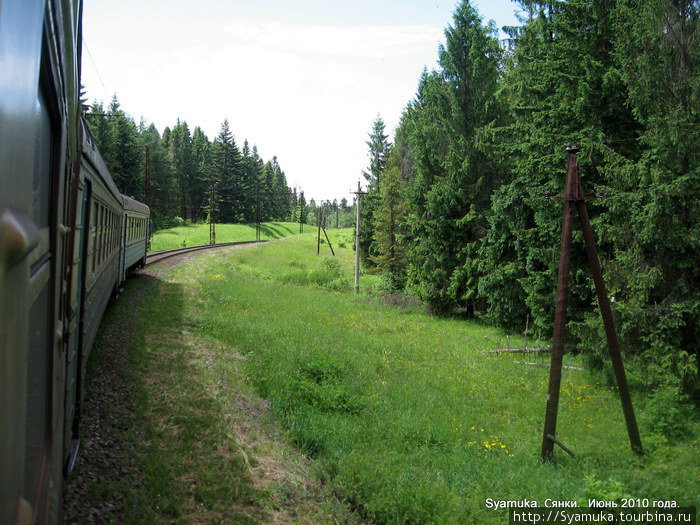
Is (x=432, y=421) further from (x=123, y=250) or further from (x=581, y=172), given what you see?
(x=123, y=250)

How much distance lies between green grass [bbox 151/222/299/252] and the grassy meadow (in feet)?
108

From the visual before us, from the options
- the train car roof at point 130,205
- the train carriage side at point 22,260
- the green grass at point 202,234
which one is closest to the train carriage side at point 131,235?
the train car roof at point 130,205

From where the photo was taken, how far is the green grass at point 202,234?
153ft

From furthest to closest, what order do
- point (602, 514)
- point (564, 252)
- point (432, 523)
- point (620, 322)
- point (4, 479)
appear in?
point (620, 322) < point (564, 252) < point (602, 514) < point (432, 523) < point (4, 479)

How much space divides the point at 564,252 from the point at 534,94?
869 cm

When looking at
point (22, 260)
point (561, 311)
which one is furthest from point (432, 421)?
point (22, 260)

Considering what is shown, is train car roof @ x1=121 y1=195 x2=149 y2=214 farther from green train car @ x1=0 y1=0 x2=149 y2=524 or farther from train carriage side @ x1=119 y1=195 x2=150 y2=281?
green train car @ x1=0 y1=0 x2=149 y2=524

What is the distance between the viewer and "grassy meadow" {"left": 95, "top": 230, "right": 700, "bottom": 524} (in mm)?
6051

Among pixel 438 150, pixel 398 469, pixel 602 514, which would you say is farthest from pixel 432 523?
pixel 438 150

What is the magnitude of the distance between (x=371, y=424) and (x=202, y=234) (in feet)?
173

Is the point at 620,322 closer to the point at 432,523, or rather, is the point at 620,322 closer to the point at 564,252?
the point at 564,252

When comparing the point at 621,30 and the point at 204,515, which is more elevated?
the point at 621,30

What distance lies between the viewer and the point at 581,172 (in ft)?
40.7

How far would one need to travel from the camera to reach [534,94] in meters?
15.0
